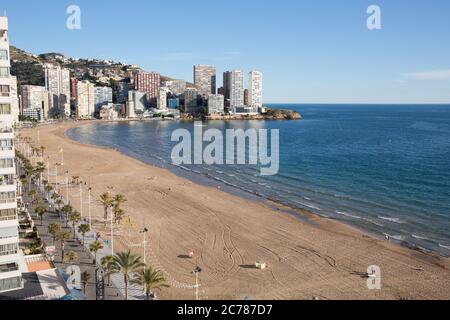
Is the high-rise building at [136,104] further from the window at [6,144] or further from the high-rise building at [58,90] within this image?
the window at [6,144]

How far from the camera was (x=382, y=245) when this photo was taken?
28.5 meters

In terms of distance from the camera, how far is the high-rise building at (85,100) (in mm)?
164625

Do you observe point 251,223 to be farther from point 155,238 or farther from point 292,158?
point 292,158

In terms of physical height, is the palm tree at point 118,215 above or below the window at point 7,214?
below

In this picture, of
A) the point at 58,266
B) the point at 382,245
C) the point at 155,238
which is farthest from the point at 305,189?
the point at 58,266

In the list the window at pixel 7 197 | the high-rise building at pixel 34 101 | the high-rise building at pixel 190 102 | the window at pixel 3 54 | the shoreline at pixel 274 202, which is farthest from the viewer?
the high-rise building at pixel 190 102

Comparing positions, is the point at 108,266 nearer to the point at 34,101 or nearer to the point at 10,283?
the point at 10,283

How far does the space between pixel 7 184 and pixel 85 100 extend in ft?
521

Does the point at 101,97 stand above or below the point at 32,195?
above

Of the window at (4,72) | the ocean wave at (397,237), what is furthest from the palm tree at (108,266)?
the ocean wave at (397,237)

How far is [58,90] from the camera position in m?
173

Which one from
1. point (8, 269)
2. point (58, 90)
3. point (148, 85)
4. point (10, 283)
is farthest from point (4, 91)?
point (148, 85)

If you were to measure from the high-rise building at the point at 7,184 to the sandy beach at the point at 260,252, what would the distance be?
665 centimetres

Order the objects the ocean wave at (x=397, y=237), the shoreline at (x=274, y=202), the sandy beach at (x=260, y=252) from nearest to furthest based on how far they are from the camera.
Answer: the sandy beach at (x=260, y=252) → the shoreline at (x=274, y=202) → the ocean wave at (x=397, y=237)
